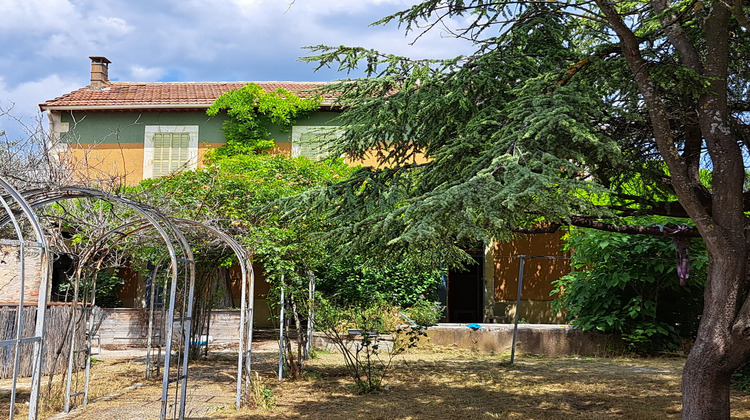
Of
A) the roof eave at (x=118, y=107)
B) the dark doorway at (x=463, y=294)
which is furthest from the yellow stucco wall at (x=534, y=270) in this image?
the roof eave at (x=118, y=107)

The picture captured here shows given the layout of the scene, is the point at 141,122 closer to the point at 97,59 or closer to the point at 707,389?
the point at 97,59

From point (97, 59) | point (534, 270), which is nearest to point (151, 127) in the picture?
point (97, 59)

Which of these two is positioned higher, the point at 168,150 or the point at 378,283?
the point at 168,150

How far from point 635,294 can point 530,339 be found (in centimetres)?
214

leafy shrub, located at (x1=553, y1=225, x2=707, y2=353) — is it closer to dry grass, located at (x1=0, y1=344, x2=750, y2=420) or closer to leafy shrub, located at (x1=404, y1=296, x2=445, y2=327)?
dry grass, located at (x1=0, y1=344, x2=750, y2=420)

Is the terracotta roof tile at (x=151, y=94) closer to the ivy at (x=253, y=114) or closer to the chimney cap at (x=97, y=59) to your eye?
the ivy at (x=253, y=114)

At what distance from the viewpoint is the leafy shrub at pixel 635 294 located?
12141 millimetres

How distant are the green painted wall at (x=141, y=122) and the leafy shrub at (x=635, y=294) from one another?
28.3 ft

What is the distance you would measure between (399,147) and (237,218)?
2806 millimetres

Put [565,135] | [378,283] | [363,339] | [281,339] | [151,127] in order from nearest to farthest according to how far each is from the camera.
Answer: [565,135], [363,339], [281,339], [378,283], [151,127]

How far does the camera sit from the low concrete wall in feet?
41.7

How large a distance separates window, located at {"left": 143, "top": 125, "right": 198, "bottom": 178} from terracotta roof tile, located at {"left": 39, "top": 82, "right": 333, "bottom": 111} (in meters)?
0.71

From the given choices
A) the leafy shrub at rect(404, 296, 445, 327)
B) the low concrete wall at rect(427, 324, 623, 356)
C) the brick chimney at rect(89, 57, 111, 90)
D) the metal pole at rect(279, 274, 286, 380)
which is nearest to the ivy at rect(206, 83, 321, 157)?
the brick chimney at rect(89, 57, 111, 90)

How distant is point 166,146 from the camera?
18.7 m
